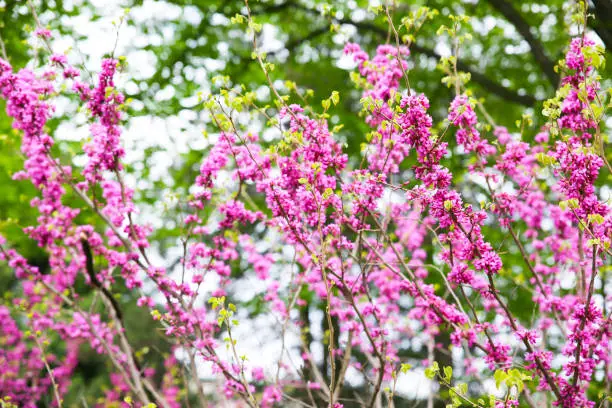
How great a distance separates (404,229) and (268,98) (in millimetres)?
4045

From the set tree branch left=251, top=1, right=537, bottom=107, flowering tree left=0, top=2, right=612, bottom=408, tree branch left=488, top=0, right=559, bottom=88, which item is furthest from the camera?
tree branch left=251, top=1, right=537, bottom=107

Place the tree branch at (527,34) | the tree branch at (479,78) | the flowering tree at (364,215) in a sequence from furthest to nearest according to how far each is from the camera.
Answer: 1. the tree branch at (479,78)
2. the tree branch at (527,34)
3. the flowering tree at (364,215)

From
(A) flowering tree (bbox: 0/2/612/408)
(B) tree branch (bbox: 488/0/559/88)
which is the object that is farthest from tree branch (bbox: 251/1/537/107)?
(A) flowering tree (bbox: 0/2/612/408)

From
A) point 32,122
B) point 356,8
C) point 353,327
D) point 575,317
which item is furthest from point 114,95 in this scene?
point 356,8

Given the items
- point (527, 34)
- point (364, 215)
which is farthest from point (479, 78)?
point (364, 215)

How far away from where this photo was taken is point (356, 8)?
30.9ft

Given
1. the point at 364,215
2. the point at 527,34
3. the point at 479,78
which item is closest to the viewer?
the point at 364,215

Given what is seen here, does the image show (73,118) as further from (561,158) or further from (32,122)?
(561,158)

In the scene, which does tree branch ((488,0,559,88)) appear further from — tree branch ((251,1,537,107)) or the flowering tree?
the flowering tree

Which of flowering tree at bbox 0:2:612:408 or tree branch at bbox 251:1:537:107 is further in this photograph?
tree branch at bbox 251:1:537:107

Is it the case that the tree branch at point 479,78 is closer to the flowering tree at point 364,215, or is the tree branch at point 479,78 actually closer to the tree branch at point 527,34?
the tree branch at point 527,34

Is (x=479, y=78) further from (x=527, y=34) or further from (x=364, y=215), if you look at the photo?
(x=364, y=215)

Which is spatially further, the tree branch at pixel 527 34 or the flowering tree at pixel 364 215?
the tree branch at pixel 527 34

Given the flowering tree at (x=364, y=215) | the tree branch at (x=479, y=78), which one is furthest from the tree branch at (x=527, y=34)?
the flowering tree at (x=364, y=215)
